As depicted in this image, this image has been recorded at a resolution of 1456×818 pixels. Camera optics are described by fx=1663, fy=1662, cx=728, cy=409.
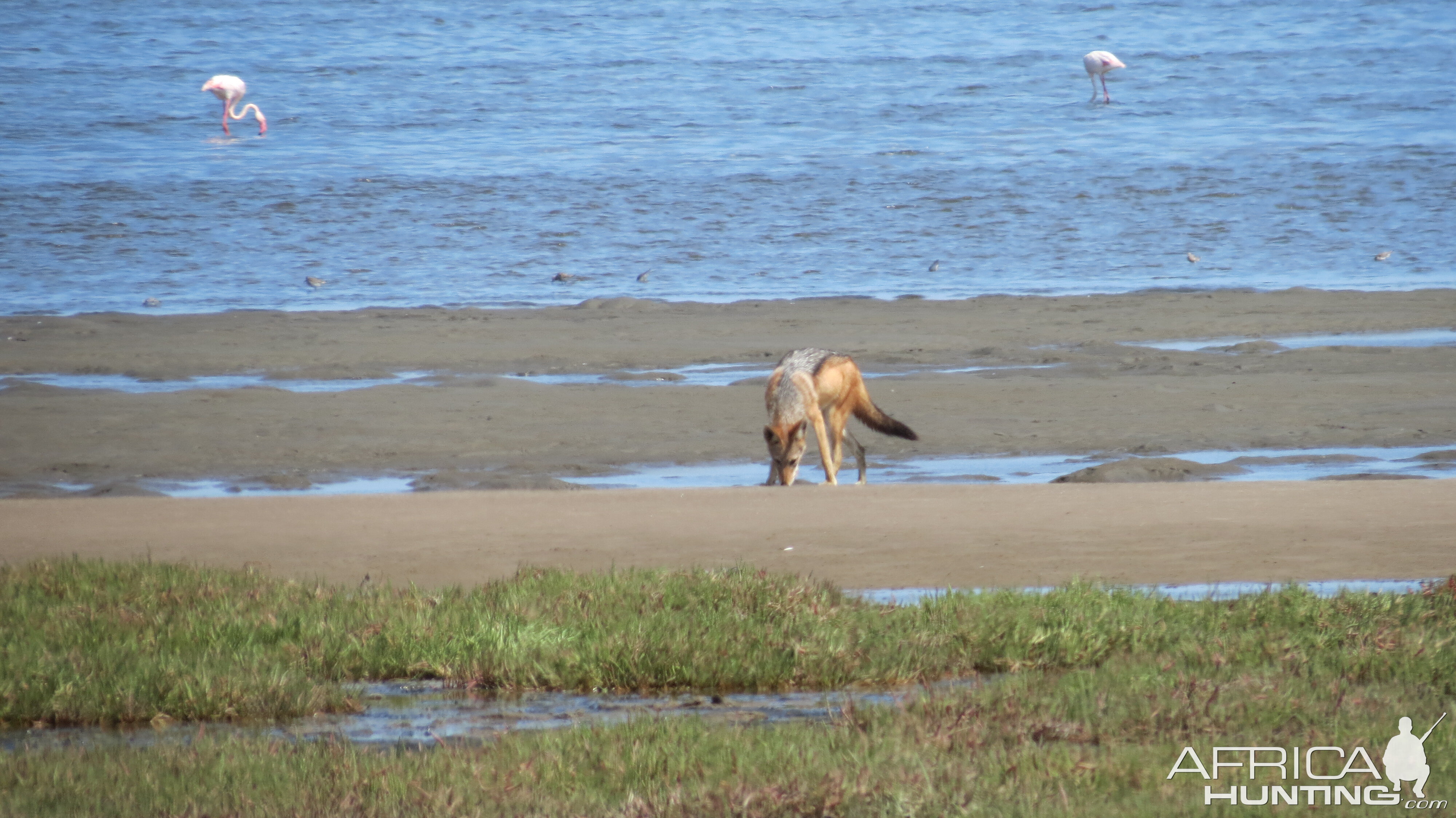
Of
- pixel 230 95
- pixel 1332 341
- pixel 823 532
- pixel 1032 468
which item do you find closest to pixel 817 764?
pixel 823 532

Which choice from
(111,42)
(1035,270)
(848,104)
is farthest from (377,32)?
(1035,270)

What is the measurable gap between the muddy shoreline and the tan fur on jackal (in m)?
1.03

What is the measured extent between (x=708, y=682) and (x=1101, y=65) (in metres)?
39.6

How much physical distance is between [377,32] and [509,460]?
139 ft

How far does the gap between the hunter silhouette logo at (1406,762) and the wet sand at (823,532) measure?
313 centimetres

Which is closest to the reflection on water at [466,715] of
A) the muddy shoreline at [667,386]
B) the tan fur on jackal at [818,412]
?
the tan fur on jackal at [818,412]

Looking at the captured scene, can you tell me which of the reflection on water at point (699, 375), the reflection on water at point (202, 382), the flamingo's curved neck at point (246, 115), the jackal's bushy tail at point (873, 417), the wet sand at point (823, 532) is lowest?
the flamingo's curved neck at point (246, 115)

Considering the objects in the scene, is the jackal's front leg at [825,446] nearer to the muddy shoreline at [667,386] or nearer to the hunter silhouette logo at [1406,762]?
the muddy shoreline at [667,386]

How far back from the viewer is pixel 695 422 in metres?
14.3

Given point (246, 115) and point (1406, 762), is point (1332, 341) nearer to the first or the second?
point (1406, 762)

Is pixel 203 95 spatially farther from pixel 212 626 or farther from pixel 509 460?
pixel 212 626

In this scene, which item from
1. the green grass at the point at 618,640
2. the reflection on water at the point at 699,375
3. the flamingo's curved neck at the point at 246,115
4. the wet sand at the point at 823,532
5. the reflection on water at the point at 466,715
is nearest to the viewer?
the reflection on water at the point at 466,715

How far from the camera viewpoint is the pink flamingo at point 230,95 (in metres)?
39.4

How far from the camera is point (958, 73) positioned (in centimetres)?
4709
